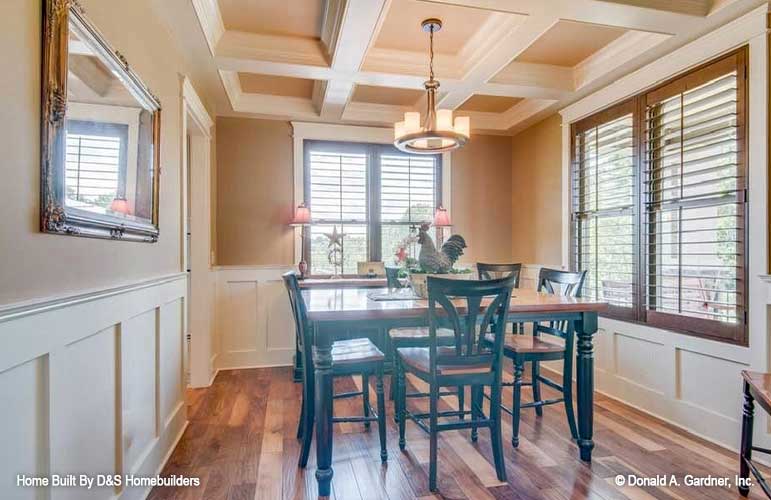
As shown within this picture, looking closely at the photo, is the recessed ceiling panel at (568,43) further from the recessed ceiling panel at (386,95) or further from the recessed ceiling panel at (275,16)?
the recessed ceiling panel at (275,16)

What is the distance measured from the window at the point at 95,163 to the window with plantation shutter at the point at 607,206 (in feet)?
10.8

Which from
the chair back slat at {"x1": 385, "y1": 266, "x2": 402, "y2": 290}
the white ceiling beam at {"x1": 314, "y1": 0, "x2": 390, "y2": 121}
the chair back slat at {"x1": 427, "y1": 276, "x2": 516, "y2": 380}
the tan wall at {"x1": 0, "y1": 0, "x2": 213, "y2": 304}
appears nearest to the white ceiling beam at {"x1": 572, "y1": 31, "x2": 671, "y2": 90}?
the white ceiling beam at {"x1": 314, "y1": 0, "x2": 390, "y2": 121}

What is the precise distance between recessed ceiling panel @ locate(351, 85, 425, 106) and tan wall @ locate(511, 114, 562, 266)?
1.38m

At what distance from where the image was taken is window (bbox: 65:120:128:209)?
53.5 inches

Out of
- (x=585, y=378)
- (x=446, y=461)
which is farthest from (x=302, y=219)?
(x=585, y=378)

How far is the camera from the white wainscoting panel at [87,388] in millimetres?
1101

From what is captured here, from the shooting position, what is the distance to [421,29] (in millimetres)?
2820

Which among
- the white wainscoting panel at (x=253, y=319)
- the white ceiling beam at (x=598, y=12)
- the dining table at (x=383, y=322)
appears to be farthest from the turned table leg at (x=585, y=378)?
the white wainscoting panel at (x=253, y=319)

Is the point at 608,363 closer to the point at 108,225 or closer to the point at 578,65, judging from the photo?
the point at 578,65

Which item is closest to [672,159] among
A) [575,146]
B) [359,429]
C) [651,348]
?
[575,146]

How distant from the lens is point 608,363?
3395mm

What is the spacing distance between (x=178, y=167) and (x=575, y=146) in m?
3.29

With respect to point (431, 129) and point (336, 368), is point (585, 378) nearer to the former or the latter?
point (336, 368)

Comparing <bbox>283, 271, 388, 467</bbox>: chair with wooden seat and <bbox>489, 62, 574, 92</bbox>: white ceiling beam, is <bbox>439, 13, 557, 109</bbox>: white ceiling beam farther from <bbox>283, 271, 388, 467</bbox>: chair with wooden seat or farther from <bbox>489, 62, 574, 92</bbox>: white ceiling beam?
<bbox>283, 271, 388, 467</bbox>: chair with wooden seat
